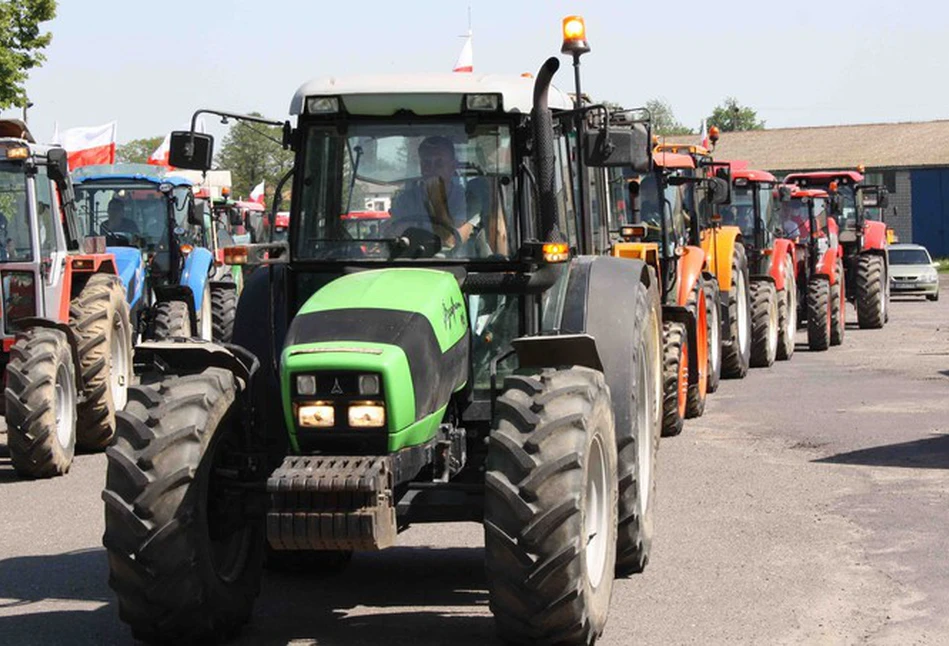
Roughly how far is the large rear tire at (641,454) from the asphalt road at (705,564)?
0.20 m

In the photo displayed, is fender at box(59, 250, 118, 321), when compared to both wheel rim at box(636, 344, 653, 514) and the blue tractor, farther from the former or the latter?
wheel rim at box(636, 344, 653, 514)

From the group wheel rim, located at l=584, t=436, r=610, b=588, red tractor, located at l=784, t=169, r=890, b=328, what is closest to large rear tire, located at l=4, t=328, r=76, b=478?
wheel rim, located at l=584, t=436, r=610, b=588

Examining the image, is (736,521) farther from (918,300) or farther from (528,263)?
→ (918,300)

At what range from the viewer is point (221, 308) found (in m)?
22.2

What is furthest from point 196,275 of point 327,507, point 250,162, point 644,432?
point 250,162

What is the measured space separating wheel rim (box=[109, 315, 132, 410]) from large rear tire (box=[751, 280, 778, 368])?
370 inches

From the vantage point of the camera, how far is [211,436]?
7.93 m

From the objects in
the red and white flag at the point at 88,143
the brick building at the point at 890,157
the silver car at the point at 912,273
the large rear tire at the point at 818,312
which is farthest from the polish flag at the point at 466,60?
the brick building at the point at 890,157

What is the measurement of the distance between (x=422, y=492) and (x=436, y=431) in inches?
12.7

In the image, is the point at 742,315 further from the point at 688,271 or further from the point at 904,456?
the point at 904,456

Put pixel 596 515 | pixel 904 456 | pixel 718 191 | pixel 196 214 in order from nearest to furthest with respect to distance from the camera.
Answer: pixel 596 515
pixel 904 456
pixel 718 191
pixel 196 214

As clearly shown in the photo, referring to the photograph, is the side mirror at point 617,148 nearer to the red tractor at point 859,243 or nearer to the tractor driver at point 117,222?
the tractor driver at point 117,222

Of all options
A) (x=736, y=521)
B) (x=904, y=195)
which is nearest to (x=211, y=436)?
(x=736, y=521)

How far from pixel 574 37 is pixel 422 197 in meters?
1.79
